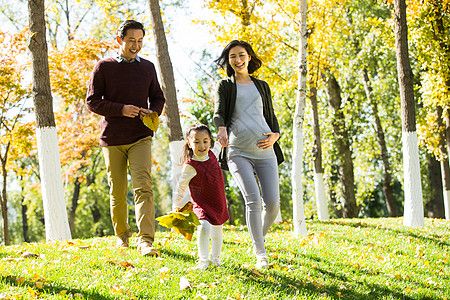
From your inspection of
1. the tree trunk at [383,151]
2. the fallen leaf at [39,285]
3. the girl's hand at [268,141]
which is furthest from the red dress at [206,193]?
the tree trunk at [383,151]

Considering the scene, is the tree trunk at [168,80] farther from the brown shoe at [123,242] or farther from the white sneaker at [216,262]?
the white sneaker at [216,262]

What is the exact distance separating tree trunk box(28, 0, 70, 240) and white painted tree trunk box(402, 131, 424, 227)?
261 inches

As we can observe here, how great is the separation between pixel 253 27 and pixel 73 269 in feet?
25.3

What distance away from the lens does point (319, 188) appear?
13.3 meters

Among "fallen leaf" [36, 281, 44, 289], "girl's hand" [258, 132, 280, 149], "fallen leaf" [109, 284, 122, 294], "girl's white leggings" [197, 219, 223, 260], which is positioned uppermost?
"girl's hand" [258, 132, 280, 149]

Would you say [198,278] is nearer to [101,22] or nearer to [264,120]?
[264,120]

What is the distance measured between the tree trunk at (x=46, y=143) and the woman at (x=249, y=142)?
3813mm

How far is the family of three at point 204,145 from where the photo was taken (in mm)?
4273

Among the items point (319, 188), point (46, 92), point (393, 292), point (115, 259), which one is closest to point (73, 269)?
point (115, 259)

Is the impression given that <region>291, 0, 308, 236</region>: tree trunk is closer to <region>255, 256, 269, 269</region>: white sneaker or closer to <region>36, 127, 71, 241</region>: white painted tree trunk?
<region>255, 256, 269, 269</region>: white sneaker

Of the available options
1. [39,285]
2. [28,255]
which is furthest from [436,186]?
[39,285]

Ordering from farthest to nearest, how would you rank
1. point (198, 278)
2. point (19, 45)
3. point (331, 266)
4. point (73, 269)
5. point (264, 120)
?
point (19, 45), point (331, 266), point (264, 120), point (73, 269), point (198, 278)

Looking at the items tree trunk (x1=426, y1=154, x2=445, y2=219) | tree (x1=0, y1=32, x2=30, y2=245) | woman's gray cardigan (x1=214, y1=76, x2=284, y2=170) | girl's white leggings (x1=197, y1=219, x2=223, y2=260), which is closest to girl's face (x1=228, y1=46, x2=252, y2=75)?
woman's gray cardigan (x1=214, y1=76, x2=284, y2=170)

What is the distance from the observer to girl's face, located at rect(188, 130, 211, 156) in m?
4.24
